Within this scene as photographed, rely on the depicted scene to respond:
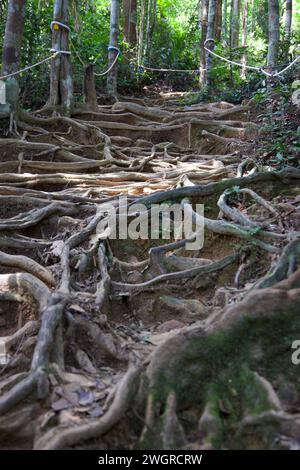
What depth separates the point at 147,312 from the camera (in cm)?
361

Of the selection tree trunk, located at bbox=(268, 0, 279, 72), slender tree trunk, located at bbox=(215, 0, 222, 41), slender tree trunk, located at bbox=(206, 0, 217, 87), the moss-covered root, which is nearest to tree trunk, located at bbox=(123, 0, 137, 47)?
slender tree trunk, located at bbox=(215, 0, 222, 41)

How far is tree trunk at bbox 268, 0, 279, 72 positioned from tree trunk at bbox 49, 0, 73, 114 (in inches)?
124

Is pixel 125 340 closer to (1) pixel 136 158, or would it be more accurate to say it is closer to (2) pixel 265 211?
(2) pixel 265 211

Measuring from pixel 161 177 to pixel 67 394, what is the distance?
3683 mm

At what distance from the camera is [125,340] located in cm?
305

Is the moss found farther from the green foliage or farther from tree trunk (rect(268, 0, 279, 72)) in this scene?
tree trunk (rect(268, 0, 279, 72))

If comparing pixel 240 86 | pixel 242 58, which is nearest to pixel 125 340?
pixel 240 86

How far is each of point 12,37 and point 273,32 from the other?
3938 mm

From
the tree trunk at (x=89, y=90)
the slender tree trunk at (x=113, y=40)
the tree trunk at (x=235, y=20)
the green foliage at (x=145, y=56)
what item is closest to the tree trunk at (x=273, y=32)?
the green foliage at (x=145, y=56)

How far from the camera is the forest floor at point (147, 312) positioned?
89.2 inches

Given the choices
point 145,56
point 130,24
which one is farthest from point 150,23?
point 145,56

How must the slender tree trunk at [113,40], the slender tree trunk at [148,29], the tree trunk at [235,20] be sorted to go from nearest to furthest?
the slender tree trunk at [113,40] → the slender tree trunk at [148,29] → the tree trunk at [235,20]

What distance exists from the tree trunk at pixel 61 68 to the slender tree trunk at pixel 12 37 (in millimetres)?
779

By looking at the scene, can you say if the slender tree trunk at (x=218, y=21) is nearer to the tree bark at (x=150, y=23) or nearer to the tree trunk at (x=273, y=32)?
the tree bark at (x=150, y=23)
